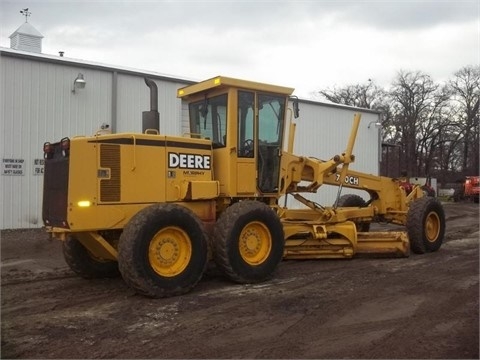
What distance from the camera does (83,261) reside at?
8062mm

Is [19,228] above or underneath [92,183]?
underneath

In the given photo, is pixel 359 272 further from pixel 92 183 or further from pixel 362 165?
pixel 362 165

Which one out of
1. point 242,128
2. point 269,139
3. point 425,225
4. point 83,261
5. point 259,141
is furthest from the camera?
point 425,225

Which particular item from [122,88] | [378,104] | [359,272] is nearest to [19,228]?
[122,88]

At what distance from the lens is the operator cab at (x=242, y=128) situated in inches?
322

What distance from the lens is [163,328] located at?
555 cm

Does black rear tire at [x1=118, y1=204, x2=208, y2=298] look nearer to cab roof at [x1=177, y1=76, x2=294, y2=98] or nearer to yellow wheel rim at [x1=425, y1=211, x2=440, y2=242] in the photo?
cab roof at [x1=177, y1=76, x2=294, y2=98]

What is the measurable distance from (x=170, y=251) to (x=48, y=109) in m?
8.91

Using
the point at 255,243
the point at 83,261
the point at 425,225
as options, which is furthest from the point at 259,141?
the point at 425,225

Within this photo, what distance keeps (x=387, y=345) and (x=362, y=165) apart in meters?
19.2

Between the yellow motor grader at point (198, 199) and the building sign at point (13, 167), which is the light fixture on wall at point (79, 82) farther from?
the yellow motor grader at point (198, 199)

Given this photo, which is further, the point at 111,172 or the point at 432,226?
the point at 432,226

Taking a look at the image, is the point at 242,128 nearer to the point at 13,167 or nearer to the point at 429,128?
the point at 13,167

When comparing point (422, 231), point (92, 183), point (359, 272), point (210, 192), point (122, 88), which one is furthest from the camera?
point (122, 88)
